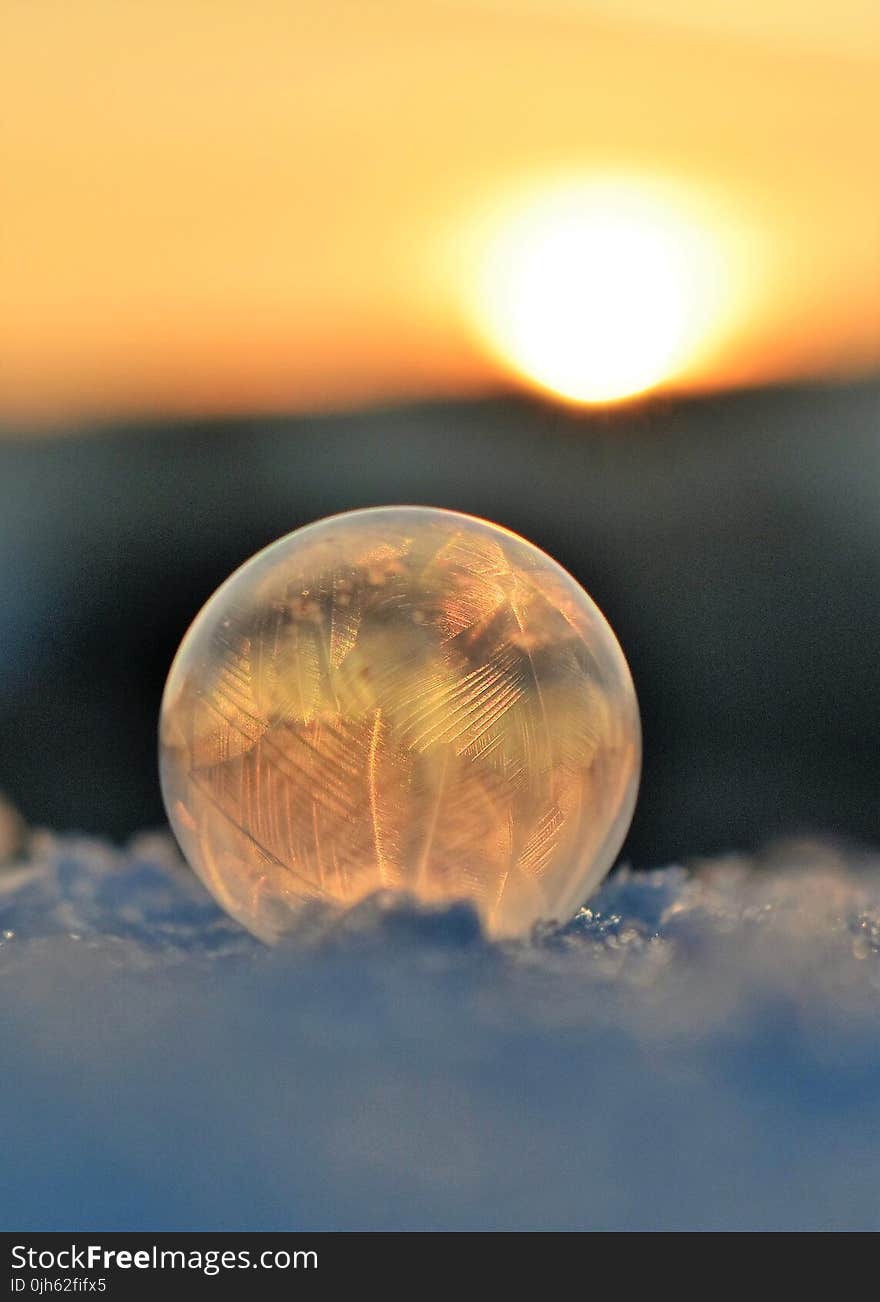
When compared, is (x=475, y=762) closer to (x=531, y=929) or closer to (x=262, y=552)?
(x=531, y=929)

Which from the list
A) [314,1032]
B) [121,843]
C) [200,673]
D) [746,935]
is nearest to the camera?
[314,1032]

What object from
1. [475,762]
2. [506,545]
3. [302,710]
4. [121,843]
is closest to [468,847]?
[475,762]

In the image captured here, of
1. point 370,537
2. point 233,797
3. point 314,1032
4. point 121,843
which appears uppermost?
point 121,843

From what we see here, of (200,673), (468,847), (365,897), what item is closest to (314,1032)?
(365,897)

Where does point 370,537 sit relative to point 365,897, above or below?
above

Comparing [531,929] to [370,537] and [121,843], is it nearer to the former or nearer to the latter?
[370,537]

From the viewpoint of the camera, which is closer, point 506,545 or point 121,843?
point 506,545

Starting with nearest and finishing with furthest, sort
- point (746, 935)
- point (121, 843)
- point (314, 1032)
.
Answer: point (314, 1032)
point (746, 935)
point (121, 843)
